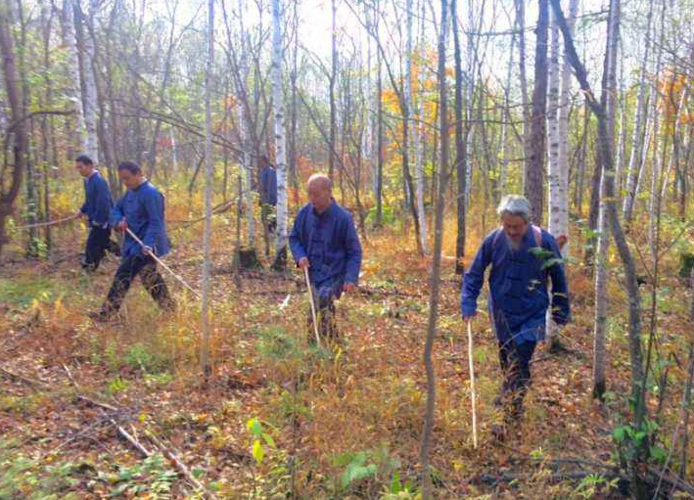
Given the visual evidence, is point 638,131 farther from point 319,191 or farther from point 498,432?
point 498,432

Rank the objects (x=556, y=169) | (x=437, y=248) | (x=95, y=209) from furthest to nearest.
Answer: (x=95, y=209) → (x=556, y=169) → (x=437, y=248)

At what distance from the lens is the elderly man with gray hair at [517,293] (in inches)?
152

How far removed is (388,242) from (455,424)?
794 centimetres

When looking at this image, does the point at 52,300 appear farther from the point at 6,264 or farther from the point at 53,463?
the point at 53,463

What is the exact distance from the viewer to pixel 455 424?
3.87 metres

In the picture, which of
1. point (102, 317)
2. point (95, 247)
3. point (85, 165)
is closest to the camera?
point (102, 317)

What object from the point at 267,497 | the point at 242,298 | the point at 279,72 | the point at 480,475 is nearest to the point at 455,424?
the point at 480,475

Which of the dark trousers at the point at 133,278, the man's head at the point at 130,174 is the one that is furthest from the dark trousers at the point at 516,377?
the man's head at the point at 130,174

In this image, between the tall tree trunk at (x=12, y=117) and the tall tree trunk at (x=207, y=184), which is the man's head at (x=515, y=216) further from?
the tall tree trunk at (x=12, y=117)

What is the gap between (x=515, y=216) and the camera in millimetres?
3752

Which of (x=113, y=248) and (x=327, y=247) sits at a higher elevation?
(x=327, y=247)

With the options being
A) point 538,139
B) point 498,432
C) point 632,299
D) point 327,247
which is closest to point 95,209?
point 327,247

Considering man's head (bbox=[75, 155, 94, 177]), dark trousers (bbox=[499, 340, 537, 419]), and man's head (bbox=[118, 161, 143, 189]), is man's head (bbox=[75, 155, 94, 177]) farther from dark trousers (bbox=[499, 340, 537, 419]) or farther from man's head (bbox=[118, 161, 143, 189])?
dark trousers (bbox=[499, 340, 537, 419])

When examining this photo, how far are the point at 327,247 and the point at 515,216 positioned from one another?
6.40ft
